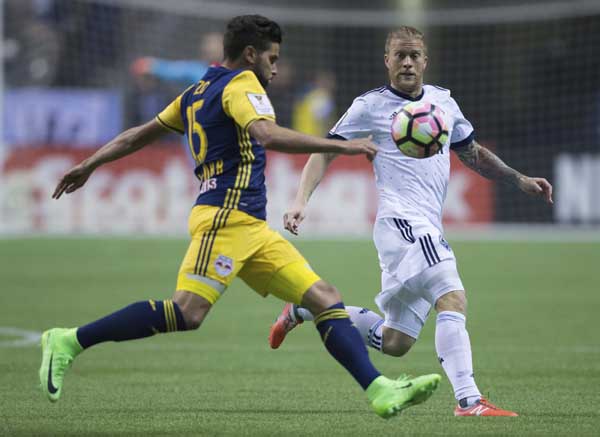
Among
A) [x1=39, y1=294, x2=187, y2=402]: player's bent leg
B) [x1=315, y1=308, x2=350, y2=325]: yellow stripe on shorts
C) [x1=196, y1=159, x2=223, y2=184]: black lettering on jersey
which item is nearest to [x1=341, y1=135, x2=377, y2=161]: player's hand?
[x1=196, y1=159, x2=223, y2=184]: black lettering on jersey

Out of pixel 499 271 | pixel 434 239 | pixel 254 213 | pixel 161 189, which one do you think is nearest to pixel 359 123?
pixel 434 239

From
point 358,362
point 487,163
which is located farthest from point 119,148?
point 487,163

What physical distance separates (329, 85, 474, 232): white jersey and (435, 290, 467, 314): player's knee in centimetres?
50

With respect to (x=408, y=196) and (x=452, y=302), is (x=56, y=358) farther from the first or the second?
(x=408, y=196)

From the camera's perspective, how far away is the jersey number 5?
6.25 m

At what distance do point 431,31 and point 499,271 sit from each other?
1162 cm

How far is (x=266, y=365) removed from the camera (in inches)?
350

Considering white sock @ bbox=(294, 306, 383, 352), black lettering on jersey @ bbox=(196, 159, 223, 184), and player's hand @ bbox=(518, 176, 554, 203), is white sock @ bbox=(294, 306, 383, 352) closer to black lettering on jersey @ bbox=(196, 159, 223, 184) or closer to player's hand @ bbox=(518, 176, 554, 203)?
player's hand @ bbox=(518, 176, 554, 203)

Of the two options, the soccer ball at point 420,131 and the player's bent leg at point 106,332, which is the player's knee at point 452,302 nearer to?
the soccer ball at point 420,131

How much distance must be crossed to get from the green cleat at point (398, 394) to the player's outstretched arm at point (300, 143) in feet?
3.55

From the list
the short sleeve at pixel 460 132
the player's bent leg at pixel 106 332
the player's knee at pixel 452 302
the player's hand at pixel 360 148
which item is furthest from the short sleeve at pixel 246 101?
the short sleeve at pixel 460 132

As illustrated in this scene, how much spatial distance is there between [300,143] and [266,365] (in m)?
3.38

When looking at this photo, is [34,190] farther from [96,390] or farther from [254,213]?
[254,213]

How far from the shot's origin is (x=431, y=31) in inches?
1066
